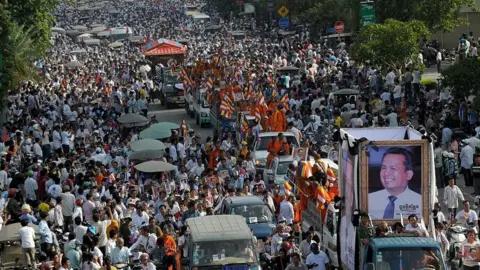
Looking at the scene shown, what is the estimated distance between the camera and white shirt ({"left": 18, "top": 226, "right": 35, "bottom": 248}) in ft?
73.8

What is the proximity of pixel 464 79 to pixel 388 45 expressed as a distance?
8.91 metres

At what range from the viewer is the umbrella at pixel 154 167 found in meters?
30.0

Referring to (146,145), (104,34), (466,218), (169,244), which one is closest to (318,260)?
(169,244)

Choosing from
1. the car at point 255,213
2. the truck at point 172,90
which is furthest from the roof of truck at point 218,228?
the truck at point 172,90

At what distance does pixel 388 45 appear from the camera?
142ft

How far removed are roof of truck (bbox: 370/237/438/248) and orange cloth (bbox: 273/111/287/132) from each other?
15675mm

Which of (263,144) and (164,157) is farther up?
(263,144)

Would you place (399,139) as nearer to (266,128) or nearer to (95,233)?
(95,233)

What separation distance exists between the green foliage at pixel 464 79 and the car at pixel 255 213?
1218 centimetres

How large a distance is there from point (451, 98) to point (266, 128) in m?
6.72

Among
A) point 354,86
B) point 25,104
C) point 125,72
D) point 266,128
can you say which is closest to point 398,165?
point 266,128

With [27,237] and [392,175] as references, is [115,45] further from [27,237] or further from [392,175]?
[392,175]

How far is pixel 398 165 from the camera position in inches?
792

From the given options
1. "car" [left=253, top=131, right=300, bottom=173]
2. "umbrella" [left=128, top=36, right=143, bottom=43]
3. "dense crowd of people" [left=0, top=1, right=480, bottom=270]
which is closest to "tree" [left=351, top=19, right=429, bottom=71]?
"dense crowd of people" [left=0, top=1, right=480, bottom=270]
